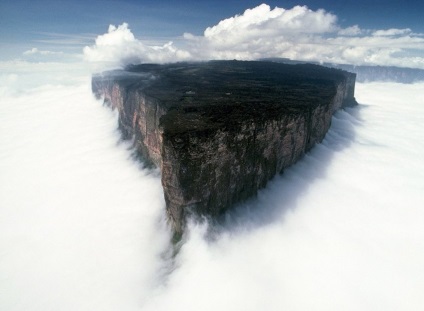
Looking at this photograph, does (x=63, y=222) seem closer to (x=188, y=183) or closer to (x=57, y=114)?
(x=188, y=183)

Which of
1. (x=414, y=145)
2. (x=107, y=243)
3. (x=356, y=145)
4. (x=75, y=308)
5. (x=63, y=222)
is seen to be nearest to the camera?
(x=75, y=308)

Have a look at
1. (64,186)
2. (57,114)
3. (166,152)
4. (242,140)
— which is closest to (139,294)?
(166,152)

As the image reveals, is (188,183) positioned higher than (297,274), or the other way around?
(188,183)

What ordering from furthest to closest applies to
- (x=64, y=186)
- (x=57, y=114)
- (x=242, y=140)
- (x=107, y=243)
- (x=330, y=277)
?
(x=57, y=114), (x=64, y=186), (x=107, y=243), (x=242, y=140), (x=330, y=277)

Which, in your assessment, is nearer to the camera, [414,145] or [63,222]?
[63,222]

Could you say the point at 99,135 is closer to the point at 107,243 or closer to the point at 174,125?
the point at 107,243

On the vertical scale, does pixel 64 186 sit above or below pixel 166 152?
below

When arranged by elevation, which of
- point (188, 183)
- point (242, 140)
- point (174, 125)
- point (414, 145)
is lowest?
point (414, 145)

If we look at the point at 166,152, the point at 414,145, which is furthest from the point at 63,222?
the point at 414,145

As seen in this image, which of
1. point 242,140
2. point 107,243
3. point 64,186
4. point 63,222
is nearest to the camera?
point 242,140
